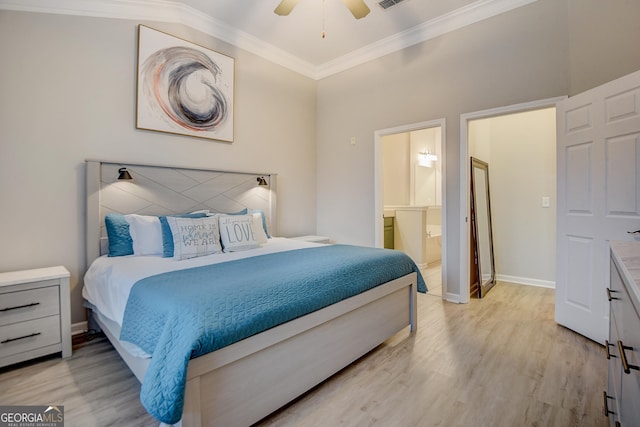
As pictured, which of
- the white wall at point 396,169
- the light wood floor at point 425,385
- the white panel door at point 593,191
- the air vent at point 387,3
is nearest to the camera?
the light wood floor at point 425,385

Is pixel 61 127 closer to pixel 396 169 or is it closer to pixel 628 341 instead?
pixel 628 341

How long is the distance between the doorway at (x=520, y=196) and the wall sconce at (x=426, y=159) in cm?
170

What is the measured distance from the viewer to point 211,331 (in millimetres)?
1262

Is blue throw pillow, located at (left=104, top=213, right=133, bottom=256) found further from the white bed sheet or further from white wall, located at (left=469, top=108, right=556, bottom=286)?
white wall, located at (left=469, top=108, right=556, bottom=286)

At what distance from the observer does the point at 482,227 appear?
4.02m

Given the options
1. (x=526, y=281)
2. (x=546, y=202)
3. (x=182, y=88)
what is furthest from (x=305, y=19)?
(x=526, y=281)

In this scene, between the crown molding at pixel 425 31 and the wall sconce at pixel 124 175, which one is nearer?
the wall sconce at pixel 124 175

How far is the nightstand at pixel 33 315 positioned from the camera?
6.67 ft

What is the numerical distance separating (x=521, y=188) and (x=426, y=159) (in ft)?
7.36

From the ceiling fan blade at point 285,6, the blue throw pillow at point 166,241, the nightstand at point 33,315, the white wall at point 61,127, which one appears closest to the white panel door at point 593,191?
the ceiling fan blade at point 285,6

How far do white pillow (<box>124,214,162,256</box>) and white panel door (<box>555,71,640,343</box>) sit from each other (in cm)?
356

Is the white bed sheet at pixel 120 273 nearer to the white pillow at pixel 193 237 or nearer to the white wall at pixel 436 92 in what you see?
the white pillow at pixel 193 237

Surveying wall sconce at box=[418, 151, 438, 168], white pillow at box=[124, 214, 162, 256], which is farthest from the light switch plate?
white pillow at box=[124, 214, 162, 256]

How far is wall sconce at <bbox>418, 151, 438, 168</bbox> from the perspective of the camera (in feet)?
19.7
